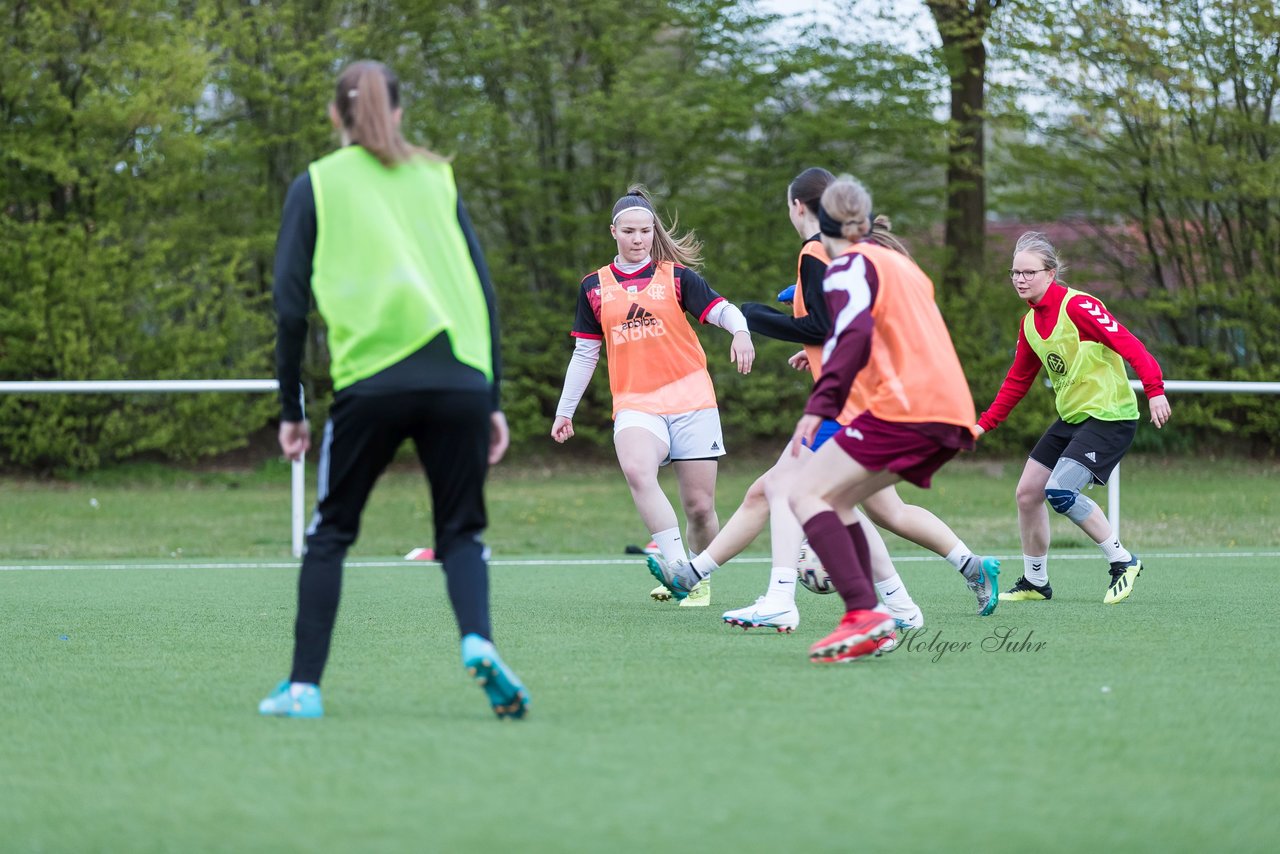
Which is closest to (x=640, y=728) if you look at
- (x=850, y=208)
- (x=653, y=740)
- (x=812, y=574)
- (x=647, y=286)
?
(x=653, y=740)

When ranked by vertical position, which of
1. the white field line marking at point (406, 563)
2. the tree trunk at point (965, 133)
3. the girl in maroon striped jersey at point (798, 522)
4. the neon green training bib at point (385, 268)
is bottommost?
the white field line marking at point (406, 563)

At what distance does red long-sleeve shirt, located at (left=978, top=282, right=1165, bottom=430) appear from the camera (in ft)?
24.3

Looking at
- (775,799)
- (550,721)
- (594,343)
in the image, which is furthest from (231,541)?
(775,799)

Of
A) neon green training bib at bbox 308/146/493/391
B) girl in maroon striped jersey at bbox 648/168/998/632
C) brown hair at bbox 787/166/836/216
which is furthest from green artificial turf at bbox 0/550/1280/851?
brown hair at bbox 787/166/836/216

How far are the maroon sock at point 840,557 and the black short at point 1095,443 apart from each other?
2.84 meters

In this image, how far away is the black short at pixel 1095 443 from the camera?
24.8ft

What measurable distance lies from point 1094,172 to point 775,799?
18.0m

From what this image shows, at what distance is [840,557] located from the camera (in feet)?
16.4

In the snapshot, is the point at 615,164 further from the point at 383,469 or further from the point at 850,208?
the point at 383,469

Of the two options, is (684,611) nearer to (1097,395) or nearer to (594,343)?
(594,343)

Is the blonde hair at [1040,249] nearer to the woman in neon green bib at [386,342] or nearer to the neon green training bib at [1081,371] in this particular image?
the neon green training bib at [1081,371]

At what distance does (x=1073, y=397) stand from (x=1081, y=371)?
0.14 metres

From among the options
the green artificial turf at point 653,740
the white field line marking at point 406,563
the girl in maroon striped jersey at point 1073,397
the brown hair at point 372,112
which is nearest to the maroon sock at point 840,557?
the green artificial turf at point 653,740

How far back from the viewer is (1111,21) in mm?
19016
